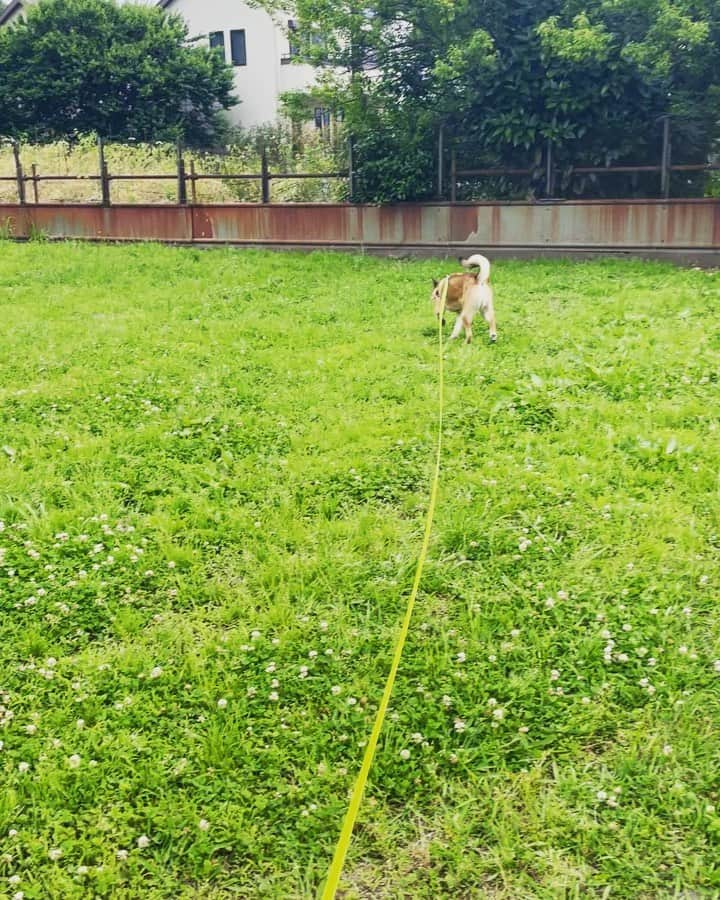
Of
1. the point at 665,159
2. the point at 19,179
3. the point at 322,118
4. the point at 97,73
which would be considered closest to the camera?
the point at 665,159

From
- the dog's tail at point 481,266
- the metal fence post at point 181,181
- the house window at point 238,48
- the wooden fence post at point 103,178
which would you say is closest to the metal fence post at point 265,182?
the metal fence post at point 181,181

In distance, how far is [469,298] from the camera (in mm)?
7316

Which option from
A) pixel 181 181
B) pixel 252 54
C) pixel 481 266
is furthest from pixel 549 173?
pixel 252 54

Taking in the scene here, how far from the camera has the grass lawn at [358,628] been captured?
2266mm

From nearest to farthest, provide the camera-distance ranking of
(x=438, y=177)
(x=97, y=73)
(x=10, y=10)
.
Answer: (x=438, y=177), (x=97, y=73), (x=10, y=10)

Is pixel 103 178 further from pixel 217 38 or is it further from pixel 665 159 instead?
pixel 217 38

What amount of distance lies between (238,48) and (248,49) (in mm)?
509

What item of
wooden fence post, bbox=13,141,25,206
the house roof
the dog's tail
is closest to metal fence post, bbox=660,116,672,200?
the dog's tail

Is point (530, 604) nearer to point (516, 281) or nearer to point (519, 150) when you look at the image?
point (516, 281)

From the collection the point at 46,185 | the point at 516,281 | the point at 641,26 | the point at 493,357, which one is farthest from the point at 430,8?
the point at 493,357

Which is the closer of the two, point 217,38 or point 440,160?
point 440,160

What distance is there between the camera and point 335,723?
106 inches

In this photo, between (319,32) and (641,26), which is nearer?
(641,26)

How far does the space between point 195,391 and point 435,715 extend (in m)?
3.78
